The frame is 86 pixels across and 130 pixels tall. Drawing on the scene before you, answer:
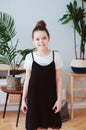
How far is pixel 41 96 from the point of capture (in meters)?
1.88

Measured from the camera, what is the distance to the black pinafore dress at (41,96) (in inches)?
73.7

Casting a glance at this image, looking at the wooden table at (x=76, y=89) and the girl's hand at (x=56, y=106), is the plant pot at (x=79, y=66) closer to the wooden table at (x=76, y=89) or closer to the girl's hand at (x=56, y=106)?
the wooden table at (x=76, y=89)

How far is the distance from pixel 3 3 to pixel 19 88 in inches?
45.8

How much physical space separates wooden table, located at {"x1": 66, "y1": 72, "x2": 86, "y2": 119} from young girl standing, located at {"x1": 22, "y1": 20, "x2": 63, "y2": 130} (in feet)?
4.66

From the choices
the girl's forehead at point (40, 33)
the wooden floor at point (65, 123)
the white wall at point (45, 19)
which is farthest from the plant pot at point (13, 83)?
the girl's forehead at point (40, 33)

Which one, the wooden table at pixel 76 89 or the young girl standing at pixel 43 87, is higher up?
the young girl standing at pixel 43 87

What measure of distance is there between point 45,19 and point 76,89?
1.05 m

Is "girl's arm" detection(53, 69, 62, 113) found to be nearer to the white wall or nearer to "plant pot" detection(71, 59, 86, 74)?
"plant pot" detection(71, 59, 86, 74)

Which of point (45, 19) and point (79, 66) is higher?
point (45, 19)

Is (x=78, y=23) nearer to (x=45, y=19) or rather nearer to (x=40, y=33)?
(x=45, y=19)

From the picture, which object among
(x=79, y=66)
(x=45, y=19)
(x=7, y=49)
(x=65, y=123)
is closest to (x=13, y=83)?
(x=7, y=49)

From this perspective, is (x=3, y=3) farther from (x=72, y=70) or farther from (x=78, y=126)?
(x=78, y=126)

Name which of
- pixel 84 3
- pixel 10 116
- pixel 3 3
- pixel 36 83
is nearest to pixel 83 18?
pixel 84 3

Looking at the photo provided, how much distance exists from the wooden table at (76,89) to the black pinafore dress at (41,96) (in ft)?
4.70
